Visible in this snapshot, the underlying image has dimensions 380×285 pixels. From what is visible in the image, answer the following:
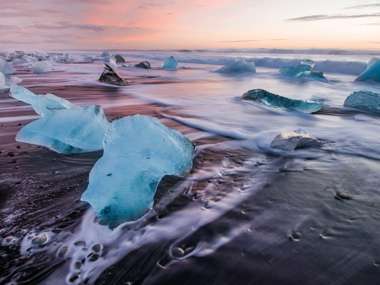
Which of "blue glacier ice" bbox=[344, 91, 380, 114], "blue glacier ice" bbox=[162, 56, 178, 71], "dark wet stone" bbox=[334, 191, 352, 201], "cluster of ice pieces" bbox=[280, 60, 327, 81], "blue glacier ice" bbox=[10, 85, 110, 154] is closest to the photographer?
"dark wet stone" bbox=[334, 191, 352, 201]

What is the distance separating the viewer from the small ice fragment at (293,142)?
2.79 m

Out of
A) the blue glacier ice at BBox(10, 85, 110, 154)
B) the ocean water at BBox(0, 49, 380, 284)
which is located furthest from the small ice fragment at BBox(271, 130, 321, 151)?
the blue glacier ice at BBox(10, 85, 110, 154)

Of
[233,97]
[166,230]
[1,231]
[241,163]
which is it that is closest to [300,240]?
[166,230]

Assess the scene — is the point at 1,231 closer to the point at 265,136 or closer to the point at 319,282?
the point at 319,282

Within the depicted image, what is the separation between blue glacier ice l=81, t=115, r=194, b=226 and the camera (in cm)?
169

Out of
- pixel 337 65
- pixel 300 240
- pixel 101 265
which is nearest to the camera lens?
pixel 101 265

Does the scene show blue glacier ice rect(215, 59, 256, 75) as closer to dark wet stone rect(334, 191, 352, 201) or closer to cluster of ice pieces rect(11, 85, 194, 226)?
cluster of ice pieces rect(11, 85, 194, 226)

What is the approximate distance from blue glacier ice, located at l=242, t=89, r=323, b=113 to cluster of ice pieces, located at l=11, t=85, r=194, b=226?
8.81 ft

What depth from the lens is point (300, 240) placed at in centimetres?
155

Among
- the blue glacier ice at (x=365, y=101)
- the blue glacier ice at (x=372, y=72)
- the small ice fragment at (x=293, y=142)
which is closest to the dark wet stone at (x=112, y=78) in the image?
the blue glacier ice at (x=365, y=101)

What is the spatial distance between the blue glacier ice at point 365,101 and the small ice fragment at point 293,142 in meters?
2.29

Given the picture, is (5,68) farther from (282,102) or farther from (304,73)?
(304,73)

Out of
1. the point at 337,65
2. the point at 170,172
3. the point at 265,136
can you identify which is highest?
the point at 170,172

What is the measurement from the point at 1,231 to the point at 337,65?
1344cm
